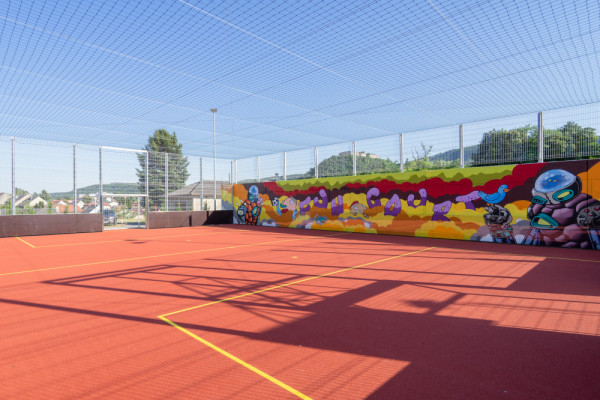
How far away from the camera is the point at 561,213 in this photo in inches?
420

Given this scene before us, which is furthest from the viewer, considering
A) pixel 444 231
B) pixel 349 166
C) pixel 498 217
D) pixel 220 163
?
pixel 220 163

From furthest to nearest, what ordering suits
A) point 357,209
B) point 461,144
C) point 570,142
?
point 357,209
point 461,144
point 570,142

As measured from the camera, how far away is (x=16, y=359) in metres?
3.19

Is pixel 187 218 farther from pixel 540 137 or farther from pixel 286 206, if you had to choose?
pixel 540 137

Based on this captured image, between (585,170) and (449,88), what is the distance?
5.14 metres

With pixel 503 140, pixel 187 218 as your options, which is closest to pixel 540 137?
pixel 503 140

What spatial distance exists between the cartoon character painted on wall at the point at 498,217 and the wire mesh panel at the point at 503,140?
1159mm

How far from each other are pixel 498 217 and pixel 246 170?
16.1m

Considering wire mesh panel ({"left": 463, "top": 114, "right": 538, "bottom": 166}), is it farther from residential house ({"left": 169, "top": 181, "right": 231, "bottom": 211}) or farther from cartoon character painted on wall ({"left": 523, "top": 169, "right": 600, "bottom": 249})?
residential house ({"left": 169, "top": 181, "right": 231, "bottom": 211})

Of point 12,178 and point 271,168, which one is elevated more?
point 271,168

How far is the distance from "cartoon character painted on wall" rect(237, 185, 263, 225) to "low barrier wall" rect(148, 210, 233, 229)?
115cm

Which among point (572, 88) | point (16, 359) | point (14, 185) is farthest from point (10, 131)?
point (572, 88)

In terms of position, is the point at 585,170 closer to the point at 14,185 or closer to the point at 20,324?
the point at 20,324

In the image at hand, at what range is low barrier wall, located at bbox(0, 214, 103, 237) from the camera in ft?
49.3
